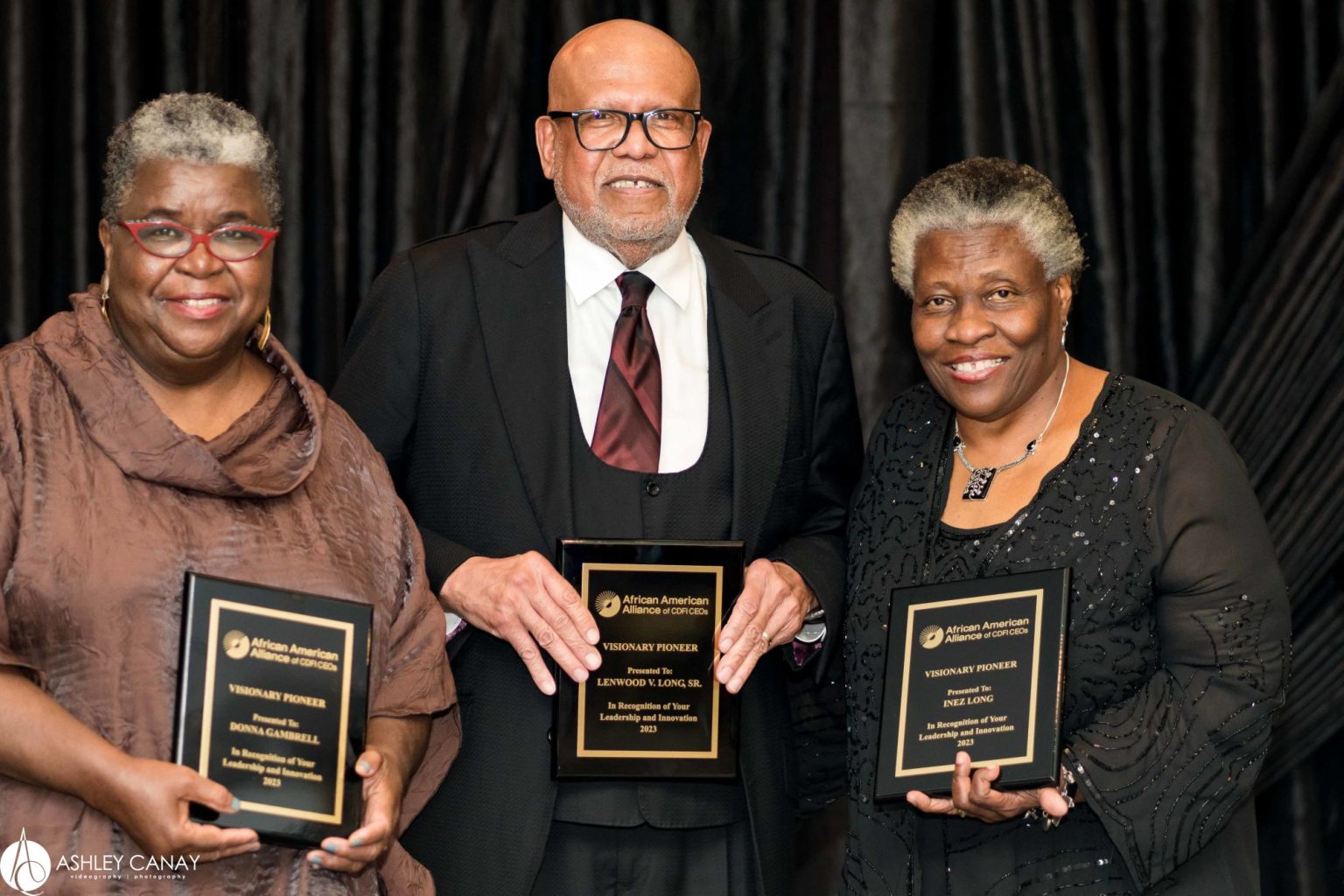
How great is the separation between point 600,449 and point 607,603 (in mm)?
365

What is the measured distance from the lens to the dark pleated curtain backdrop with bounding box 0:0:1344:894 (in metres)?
4.09

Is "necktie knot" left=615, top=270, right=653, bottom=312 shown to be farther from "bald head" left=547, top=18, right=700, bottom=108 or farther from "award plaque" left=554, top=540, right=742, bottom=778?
"award plaque" left=554, top=540, right=742, bottom=778

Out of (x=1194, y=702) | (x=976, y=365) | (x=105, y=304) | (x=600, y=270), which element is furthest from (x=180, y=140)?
(x=1194, y=702)

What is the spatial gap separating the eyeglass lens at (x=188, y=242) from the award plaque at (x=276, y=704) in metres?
0.52

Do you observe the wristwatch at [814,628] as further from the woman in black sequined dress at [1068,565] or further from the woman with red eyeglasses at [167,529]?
the woman with red eyeglasses at [167,529]

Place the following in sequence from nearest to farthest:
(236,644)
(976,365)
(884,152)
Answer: (236,644), (976,365), (884,152)

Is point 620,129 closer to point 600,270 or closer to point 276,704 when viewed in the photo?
point 600,270

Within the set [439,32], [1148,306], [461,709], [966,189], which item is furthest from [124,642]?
[1148,306]

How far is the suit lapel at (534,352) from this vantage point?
10.5ft

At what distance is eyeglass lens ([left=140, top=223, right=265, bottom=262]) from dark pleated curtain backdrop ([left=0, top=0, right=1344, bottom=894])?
1501 millimetres

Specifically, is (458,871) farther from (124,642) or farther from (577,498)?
(124,642)

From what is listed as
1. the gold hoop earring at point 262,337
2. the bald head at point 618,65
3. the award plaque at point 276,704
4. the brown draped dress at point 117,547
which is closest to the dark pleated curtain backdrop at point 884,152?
the bald head at point 618,65

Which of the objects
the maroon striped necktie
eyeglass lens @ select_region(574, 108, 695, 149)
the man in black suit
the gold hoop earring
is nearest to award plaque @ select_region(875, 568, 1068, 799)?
the man in black suit

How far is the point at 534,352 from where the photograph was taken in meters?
3.29
